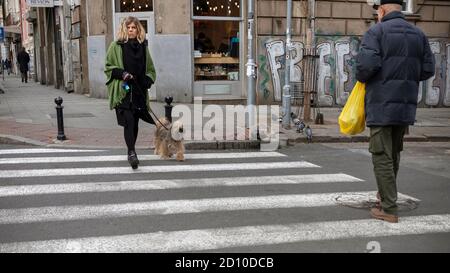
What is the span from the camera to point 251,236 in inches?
187

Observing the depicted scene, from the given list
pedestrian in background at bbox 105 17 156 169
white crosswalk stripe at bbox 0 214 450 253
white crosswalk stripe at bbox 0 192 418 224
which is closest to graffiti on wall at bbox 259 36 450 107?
pedestrian in background at bbox 105 17 156 169

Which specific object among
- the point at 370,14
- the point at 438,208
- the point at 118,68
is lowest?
the point at 438,208

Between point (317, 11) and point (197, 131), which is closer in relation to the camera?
point (197, 131)

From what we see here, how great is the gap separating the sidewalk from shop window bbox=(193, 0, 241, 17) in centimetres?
307

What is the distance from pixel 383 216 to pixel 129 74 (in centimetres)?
390

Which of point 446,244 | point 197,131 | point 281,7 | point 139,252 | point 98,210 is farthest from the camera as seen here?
Answer: point 281,7

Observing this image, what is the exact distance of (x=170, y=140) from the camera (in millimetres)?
8219

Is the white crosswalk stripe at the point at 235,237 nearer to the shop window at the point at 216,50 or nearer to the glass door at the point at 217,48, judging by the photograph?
the glass door at the point at 217,48

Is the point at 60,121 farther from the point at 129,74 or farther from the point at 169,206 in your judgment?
the point at 169,206

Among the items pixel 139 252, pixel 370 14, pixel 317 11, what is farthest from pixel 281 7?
pixel 139 252

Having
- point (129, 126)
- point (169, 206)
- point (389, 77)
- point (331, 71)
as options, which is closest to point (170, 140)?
point (129, 126)

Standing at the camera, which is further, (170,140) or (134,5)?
(134,5)

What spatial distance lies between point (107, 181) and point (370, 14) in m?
12.4

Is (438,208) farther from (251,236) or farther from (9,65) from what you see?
(9,65)
